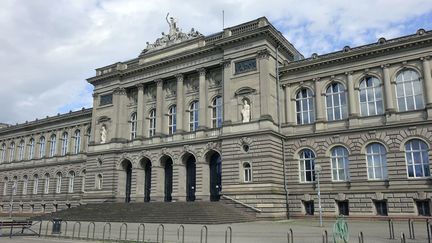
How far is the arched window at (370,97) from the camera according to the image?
38281 millimetres

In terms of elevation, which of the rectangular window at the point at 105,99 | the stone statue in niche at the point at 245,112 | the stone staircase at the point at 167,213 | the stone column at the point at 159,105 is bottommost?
the stone staircase at the point at 167,213

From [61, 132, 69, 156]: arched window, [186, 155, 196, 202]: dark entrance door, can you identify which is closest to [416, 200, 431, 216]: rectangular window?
[186, 155, 196, 202]: dark entrance door

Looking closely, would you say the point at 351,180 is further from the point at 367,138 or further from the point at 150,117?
the point at 150,117

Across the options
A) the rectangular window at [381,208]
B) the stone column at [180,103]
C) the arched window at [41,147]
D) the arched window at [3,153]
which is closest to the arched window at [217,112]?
the stone column at [180,103]

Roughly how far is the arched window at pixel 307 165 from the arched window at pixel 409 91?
30.4 ft

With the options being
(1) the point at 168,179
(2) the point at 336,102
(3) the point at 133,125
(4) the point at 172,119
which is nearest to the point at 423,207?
(2) the point at 336,102

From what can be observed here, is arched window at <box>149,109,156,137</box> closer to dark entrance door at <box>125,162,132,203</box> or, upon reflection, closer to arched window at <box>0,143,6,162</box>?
dark entrance door at <box>125,162,132,203</box>

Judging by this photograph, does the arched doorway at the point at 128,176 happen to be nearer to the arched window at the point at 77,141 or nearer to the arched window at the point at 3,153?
the arched window at the point at 77,141

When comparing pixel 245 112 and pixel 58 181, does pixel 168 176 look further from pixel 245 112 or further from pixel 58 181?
pixel 58 181

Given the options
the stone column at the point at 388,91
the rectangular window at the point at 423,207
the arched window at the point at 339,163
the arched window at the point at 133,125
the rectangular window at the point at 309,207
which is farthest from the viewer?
the arched window at the point at 133,125

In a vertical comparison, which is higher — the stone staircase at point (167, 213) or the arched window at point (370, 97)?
the arched window at point (370, 97)

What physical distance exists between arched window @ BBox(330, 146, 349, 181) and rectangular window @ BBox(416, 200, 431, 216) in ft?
20.8

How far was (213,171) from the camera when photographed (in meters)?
44.3

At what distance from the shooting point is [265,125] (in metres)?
39.5
